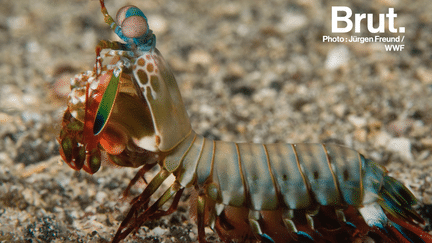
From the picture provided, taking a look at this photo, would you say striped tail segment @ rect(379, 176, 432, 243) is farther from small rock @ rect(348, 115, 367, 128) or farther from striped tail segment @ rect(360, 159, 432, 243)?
small rock @ rect(348, 115, 367, 128)

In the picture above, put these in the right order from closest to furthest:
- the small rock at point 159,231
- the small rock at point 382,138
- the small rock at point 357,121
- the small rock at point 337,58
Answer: the small rock at point 159,231 → the small rock at point 382,138 → the small rock at point 357,121 → the small rock at point 337,58

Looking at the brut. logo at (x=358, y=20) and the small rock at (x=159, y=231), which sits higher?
the brut. logo at (x=358, y=20)

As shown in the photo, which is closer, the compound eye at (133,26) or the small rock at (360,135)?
the compound eye at (133,26)

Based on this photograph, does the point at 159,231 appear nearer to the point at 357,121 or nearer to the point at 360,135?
the point at 360,135

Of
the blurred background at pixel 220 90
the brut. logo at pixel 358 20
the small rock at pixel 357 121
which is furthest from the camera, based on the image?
the brut. logo at pixel 358 20

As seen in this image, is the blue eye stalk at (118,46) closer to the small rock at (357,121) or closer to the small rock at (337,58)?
the small rock at (357,121)

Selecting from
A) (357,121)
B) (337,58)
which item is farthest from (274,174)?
(337,58)

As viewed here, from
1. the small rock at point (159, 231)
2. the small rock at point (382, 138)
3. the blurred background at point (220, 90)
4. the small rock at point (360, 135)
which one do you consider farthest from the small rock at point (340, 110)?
the small rock at point (159, 231)
